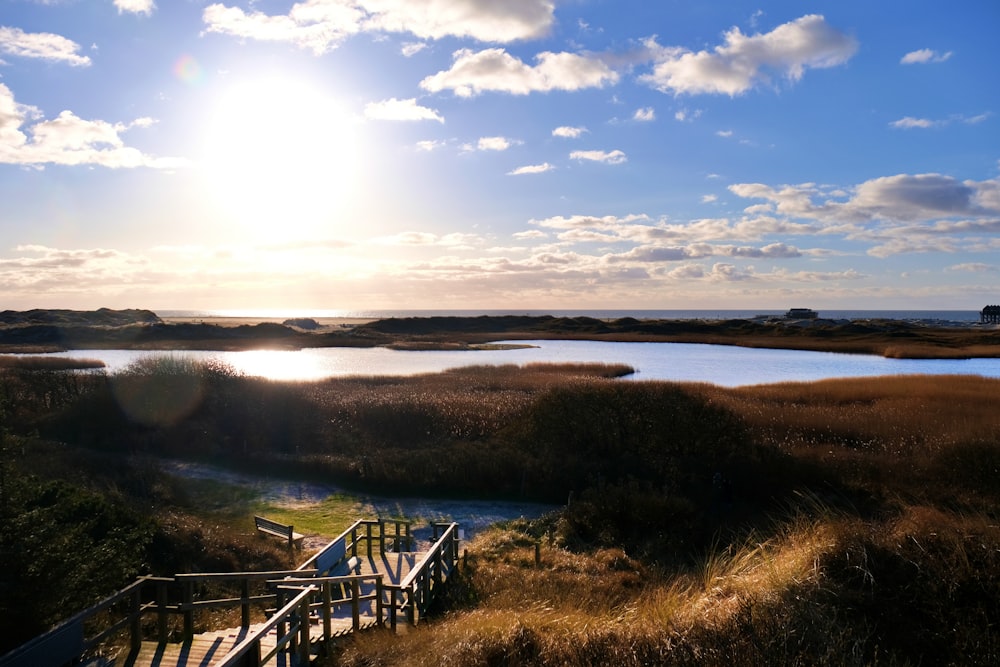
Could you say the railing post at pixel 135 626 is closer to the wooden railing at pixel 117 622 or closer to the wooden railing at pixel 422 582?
the wooden railing at pixel 117 622

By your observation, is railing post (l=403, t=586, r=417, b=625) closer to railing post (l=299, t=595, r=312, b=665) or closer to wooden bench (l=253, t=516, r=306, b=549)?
railing post (l=299, t=595, r=312, b=665)

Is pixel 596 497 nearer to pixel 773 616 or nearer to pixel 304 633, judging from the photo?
pixel 304 633

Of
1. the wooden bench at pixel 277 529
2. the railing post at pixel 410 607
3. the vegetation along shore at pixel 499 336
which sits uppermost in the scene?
the vegetation along shore at pixel 499 336

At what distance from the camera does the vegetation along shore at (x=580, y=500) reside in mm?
8133

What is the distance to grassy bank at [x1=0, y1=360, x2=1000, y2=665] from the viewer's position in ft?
26.6

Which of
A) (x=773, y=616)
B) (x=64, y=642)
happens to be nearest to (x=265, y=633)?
(x=64, y=642)

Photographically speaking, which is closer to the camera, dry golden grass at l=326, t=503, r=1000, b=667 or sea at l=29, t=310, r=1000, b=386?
dry golden grass at l=326, t=503, r=1000, b=667

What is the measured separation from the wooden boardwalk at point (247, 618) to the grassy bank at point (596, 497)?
0.60m

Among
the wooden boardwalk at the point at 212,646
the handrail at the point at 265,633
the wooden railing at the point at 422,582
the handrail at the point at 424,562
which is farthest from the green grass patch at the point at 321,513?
the handrail at the point at 265,633

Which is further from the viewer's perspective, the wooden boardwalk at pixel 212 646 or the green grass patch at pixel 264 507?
the green grass patch at pixel 264 507

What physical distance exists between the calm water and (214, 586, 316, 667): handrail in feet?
134

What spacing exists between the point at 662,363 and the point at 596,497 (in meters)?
49.2

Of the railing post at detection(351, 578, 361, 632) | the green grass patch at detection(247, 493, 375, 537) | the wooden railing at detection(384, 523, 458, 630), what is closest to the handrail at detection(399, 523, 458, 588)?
the wooden railing at detection(384, 523, 458, 630)

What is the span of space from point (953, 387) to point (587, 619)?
38123 mm
